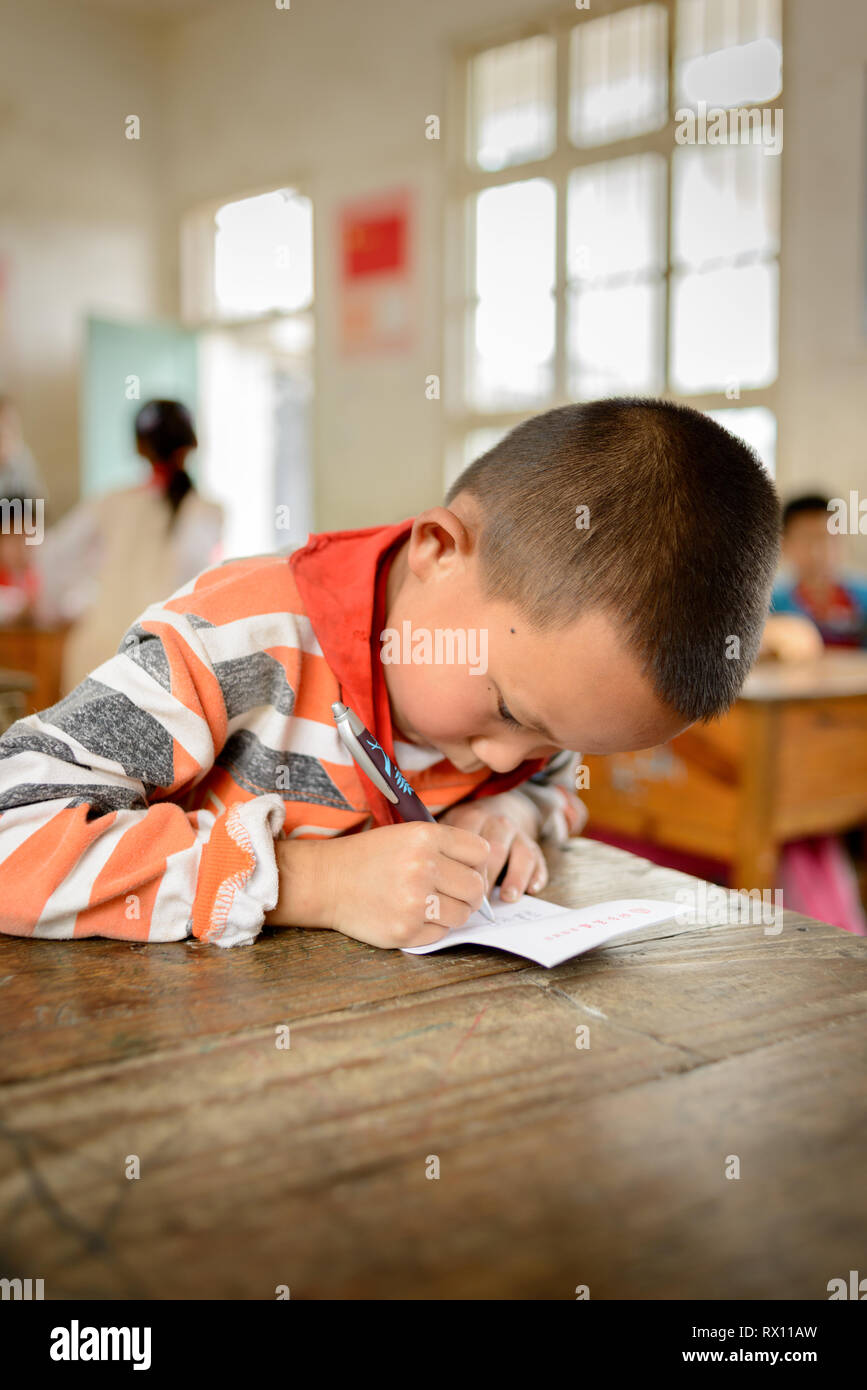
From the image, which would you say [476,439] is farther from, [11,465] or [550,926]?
[550,926]

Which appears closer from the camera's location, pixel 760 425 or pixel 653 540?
pixel 653 540

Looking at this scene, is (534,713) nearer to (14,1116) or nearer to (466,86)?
(14,1116)

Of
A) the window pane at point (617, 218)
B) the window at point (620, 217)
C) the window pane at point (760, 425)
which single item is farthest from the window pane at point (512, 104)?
the window pane at point (760, 425)

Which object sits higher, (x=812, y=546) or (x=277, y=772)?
(x=812, y=546)

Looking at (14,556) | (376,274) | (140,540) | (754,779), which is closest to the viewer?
(754,779)

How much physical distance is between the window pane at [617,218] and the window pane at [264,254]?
185 centimetres

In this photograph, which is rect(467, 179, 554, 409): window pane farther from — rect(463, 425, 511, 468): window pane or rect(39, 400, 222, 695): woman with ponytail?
rect(39, 400, 222, 695): woman with ponytail

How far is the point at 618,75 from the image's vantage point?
5.20 m

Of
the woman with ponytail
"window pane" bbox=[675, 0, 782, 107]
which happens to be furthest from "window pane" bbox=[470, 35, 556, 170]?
the woman with ponytail

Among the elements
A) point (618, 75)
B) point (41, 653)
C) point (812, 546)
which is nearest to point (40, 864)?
point (41, 653)

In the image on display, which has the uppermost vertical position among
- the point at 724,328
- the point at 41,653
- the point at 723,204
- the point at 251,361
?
the point at 723,204

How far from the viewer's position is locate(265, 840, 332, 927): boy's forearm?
700mm

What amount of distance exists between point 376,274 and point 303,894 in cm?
602

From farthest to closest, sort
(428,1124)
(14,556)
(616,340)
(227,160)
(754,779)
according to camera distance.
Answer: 1. (227,160)
2. (616,340)
3. (14,556)
4. (754,779)
5. (428,1124)
